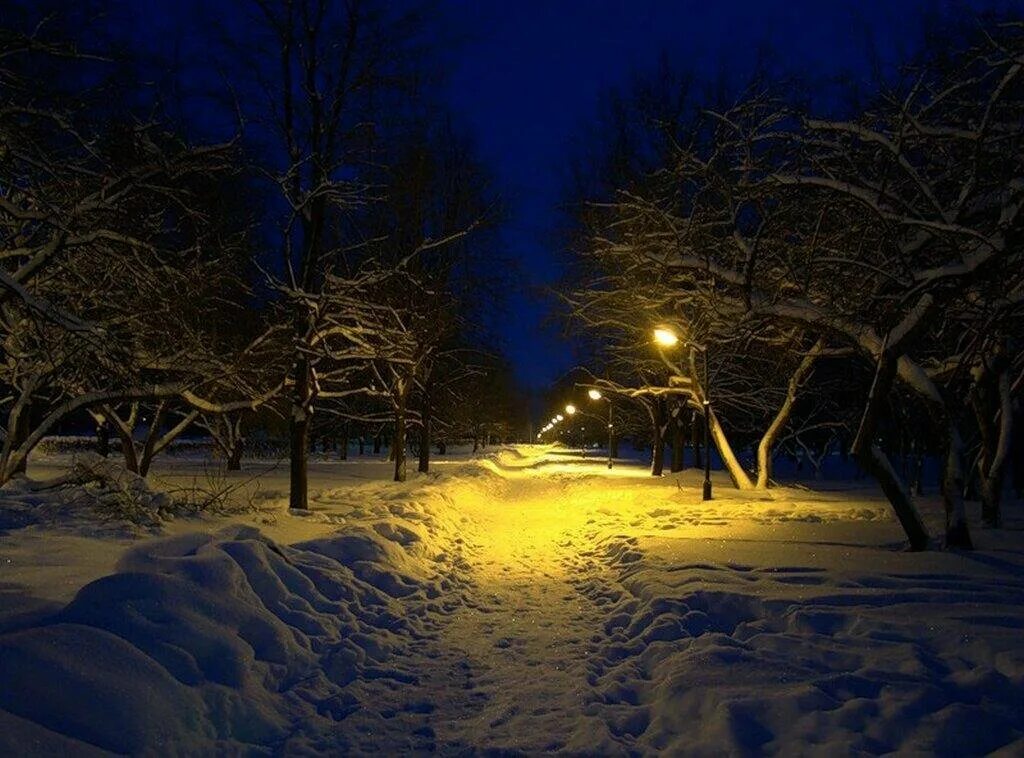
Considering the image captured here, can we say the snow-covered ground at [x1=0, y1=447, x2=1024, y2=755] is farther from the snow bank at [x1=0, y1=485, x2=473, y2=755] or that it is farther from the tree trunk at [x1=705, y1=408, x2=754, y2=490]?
the tree trunk at [x1=705, y1=408, x2=754, y2=490]

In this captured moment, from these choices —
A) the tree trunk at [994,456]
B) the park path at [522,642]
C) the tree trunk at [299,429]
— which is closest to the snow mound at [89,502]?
the tree trunk at [299,429]

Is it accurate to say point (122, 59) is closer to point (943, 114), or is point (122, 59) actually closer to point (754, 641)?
point (754, 641)

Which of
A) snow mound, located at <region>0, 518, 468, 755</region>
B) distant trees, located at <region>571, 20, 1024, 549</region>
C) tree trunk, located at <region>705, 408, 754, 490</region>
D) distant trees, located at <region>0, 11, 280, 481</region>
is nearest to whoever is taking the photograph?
snow mound, located at <region>0, 518, 468, 755</region>

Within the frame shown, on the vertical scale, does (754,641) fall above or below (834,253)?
below

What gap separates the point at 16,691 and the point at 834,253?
866 cm

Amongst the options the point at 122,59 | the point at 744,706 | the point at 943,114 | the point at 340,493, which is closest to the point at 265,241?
the point at 340,493

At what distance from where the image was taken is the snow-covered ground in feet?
12.9

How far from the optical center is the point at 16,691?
12.1ft

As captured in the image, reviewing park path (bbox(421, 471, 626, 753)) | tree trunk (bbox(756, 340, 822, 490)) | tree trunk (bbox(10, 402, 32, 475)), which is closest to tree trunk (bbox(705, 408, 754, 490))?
tree trunk (bbox(756, 340, 822, 490))

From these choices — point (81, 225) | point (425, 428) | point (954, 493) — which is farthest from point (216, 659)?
point (425, 428)

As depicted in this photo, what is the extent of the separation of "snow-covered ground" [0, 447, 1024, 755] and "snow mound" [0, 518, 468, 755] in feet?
0.06

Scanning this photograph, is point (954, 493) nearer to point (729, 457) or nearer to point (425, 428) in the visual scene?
point (729, 457)

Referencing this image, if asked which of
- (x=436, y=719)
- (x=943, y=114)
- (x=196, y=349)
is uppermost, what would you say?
(x=943, y=114)

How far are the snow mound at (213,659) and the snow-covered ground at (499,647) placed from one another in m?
0.02
